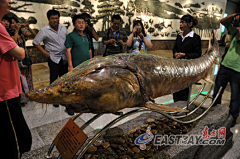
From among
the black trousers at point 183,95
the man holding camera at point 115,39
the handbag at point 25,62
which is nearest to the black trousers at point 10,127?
the handbag at point 25,62

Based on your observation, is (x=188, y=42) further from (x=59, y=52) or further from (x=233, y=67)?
(x=59, y=52)

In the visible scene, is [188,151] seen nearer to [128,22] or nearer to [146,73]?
[146,73]

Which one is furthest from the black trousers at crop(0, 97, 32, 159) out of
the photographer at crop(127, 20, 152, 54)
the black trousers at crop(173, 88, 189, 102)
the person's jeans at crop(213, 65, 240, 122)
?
the person's jeans at crop(213, 65, 240, 122)

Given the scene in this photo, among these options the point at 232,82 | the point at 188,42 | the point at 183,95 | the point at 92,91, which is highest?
the point at 188,42

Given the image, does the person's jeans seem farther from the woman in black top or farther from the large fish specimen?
the large fish specimen

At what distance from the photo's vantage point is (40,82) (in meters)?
4.88

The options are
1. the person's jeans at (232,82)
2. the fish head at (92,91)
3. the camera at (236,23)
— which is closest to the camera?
the fish head at (92,91)

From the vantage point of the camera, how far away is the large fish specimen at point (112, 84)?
94 centimetres

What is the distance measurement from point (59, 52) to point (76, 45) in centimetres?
57

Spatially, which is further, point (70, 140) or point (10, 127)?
point (10, 127)

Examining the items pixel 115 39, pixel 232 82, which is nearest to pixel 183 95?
pixel 232 82

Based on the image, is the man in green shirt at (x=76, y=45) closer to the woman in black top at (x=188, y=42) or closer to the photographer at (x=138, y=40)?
the photographer at (x=138, y=40)

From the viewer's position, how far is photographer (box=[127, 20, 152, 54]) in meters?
3.20

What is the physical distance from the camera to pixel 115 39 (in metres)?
3.48
